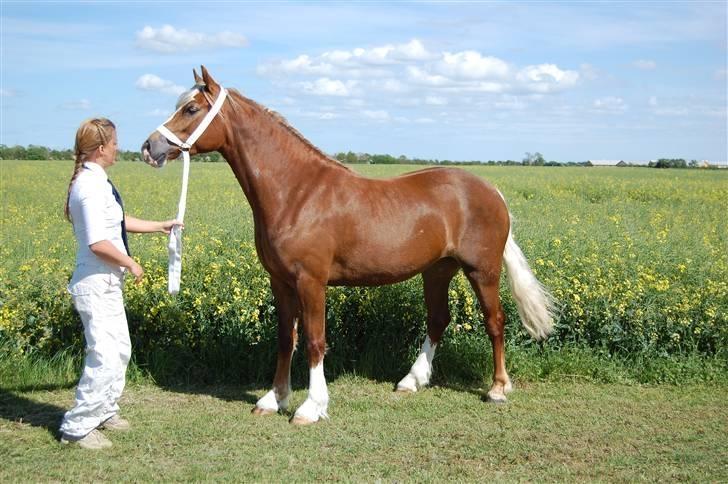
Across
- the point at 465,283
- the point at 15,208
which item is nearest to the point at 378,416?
the point at 465,283

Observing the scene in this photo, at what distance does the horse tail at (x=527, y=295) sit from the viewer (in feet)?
21.4

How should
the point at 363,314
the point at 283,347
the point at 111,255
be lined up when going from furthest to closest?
the point at 363,314
the point at 283,347
the point at 111,255

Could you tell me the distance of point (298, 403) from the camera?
19.9 feet

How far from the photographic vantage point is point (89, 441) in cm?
490

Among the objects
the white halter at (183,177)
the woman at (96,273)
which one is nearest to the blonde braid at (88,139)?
the woman at (96,273)

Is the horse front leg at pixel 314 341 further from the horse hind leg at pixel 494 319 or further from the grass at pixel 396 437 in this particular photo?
the horse hind leg at pixel 494 319

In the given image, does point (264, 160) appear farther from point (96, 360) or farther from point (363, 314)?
point (363, 314)

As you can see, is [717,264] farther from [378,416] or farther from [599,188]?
[599,188]

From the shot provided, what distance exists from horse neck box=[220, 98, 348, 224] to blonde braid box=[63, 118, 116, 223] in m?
0.97

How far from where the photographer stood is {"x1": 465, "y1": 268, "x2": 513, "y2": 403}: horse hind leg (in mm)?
6207

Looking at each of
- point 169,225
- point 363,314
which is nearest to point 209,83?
point 169,225

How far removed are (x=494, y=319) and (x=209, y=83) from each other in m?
3.23

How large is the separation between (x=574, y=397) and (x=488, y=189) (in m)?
2.03

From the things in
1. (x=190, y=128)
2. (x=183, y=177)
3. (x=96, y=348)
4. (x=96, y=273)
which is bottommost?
(x=96, y=348)
